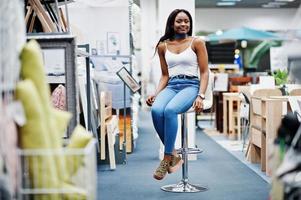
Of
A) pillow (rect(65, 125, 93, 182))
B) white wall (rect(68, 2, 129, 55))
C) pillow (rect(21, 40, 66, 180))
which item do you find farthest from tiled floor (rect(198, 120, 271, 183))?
pillow (rect(21, 40, 66, 180))

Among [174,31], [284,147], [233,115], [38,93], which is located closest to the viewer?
[38,93]

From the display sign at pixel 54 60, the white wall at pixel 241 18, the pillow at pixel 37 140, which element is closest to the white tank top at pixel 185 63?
the display sign at pixel 54 60

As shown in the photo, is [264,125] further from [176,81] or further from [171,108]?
[171,108]

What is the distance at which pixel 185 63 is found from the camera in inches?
163

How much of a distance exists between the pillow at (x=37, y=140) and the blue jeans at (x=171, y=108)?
1.94 m

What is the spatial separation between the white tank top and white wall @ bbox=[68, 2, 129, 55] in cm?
252

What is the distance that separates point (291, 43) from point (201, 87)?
161cm

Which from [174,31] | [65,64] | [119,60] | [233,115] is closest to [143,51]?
[233,115]

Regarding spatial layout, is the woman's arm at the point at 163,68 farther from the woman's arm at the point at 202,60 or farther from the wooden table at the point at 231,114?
the wooden table at the point at 231,114

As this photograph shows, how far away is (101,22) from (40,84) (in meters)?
4.69

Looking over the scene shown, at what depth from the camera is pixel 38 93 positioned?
81.0 inches

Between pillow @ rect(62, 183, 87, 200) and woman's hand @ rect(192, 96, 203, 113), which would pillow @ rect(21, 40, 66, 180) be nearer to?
pillow @ rect(62, 183, 87, 200)

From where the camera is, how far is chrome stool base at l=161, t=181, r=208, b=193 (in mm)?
4270

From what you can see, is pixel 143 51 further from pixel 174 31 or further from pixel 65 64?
pixel 65 64
